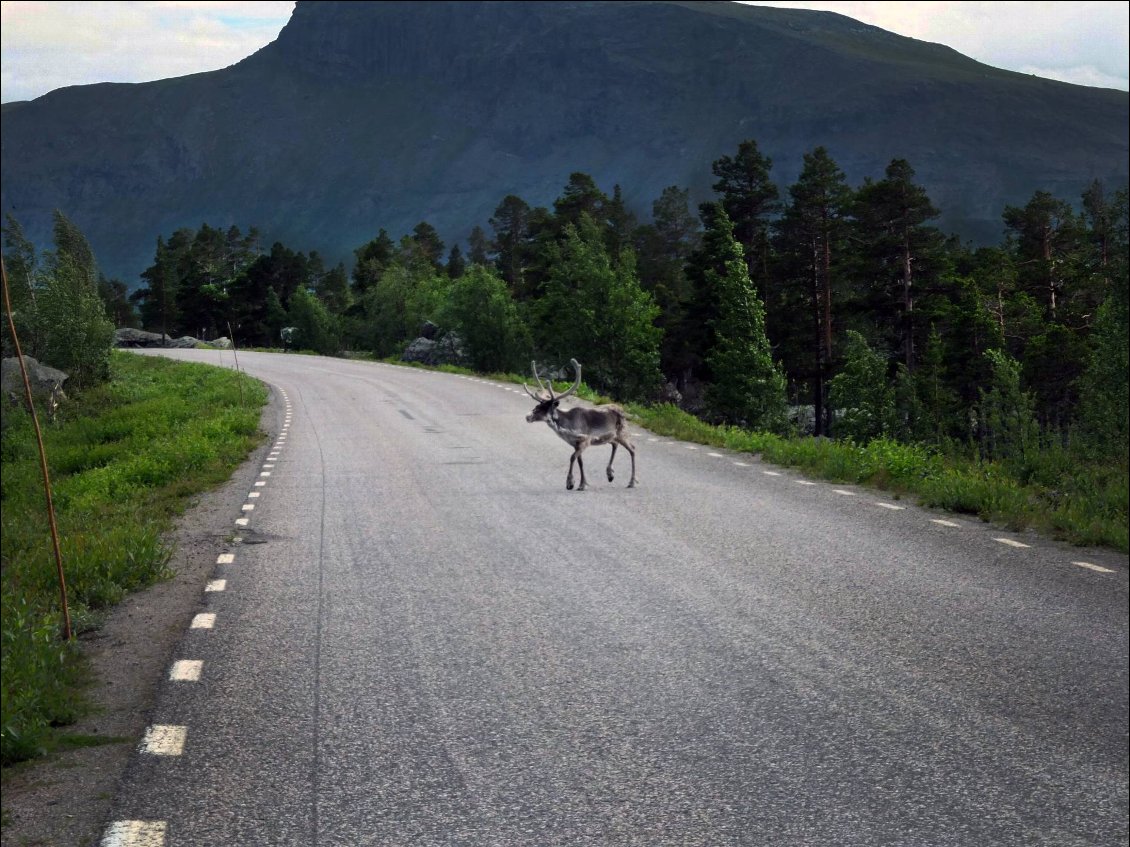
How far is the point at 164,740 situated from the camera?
5.82m

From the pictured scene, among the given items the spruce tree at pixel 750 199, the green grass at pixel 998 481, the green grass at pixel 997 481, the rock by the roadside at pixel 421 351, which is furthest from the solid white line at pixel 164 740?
the rock by the roadside at pixel 421 351

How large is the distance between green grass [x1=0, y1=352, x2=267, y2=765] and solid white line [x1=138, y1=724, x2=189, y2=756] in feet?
1.35

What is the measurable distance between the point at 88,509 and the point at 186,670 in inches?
376

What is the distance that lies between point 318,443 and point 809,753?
63.6 ft

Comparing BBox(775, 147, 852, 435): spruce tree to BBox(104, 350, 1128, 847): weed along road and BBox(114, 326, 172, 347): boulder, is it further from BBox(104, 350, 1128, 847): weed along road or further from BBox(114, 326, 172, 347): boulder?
BBox(104, 350, 1128, 847): weed along road

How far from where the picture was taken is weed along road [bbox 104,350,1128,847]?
4742 millimetres

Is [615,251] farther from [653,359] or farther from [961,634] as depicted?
[961,634]

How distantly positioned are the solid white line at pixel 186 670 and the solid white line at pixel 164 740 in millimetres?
897

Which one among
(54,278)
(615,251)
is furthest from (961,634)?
(615,251)

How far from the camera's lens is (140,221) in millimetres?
22844

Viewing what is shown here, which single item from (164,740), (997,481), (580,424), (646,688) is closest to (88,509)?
(580,424)

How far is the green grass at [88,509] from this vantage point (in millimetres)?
6652

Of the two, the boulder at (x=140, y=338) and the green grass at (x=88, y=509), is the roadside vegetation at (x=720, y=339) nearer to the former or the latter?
the green grass at (x=88, y=509)

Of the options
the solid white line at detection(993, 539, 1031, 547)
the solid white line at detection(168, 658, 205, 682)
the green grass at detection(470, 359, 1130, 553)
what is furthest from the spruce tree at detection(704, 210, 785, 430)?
the solid white line at detection(168, 658, 205, 682)
